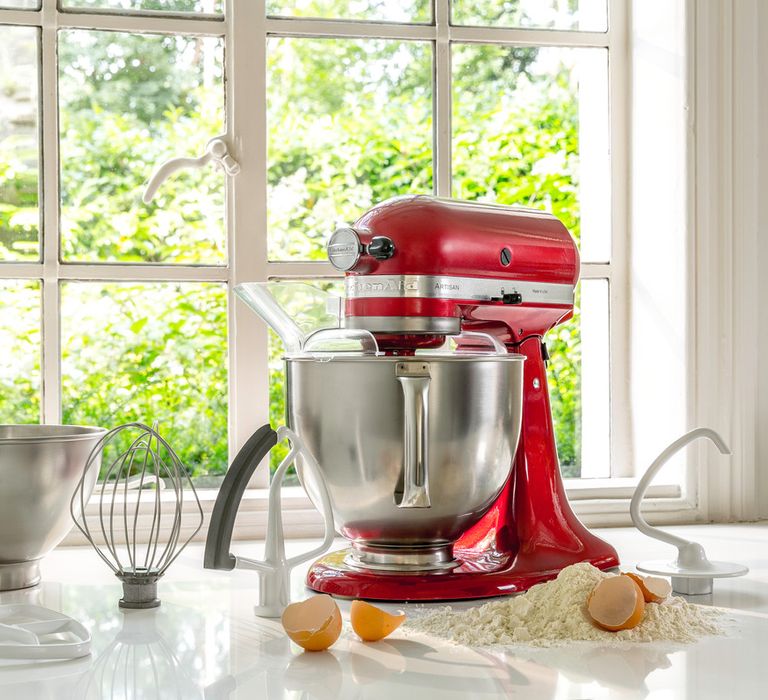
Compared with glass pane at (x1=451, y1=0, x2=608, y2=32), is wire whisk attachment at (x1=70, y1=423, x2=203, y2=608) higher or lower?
lower

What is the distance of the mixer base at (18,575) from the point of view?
3.86 ft

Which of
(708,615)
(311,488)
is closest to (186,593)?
(311,488)

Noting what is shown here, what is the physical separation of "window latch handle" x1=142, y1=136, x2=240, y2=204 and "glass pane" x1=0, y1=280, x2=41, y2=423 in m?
0.30

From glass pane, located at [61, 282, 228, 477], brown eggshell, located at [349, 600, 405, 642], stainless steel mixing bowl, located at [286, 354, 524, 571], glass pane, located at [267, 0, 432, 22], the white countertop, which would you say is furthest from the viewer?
glass pane, located at [61, 282, 228, 477]

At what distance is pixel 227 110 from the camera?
5.40 ft

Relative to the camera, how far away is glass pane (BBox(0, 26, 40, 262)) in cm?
161

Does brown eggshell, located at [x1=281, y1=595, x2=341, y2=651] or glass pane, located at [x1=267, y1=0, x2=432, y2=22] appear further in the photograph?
glass pane, located at [x1=267, y1=0, x2=432, y2=22]

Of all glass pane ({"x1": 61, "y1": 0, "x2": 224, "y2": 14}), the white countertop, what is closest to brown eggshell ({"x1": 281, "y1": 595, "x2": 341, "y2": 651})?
the white countertop

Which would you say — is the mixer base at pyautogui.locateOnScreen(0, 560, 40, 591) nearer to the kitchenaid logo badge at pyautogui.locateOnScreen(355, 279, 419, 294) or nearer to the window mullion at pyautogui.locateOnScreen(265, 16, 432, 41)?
the kitchenaid logo badge at pyautogui.locateOnScreen(355, 279, 419, 294)

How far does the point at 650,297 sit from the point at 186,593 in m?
0.92

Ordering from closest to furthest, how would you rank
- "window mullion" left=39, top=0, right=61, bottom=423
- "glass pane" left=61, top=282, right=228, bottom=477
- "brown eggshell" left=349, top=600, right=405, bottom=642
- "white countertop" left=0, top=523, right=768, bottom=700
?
1. "white countertop" left=0, top=523, right=768, bottom=700
2. "brown eggshell" left=349, top=600, right=405, bottom=642
3. "window mullion" left=39, top=0, right=61, bottom=423
4. "glass pane" left=61, top=282, right=228, bottom=477

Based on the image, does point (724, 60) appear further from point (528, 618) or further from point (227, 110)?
point (528, 618)

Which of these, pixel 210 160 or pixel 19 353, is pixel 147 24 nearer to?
pixel 210 160

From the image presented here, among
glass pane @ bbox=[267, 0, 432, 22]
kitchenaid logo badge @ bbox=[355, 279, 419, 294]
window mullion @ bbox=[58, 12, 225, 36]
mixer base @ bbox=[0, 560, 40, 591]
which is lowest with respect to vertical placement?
mixer base @ bbox=[0, 560, 40, 591]
